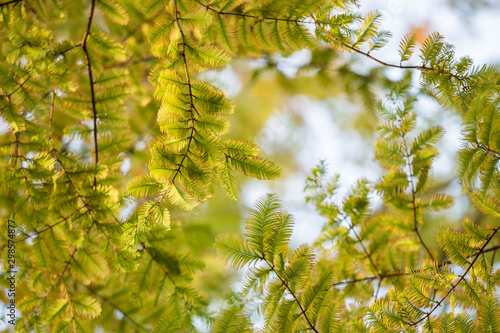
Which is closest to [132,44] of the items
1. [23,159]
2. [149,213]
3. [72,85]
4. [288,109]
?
[72,85]

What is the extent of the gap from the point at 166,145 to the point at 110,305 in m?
0.96

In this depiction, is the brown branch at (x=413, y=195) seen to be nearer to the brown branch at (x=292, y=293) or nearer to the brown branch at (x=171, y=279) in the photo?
the brown branch at (x=292, y=293)

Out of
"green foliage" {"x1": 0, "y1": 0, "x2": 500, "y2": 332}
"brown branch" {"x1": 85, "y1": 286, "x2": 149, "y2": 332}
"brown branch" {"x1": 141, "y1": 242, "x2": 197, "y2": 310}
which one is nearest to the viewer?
"green foliage" {"x1": 0, "y1": 0, "x2": 500, "y2": 332}

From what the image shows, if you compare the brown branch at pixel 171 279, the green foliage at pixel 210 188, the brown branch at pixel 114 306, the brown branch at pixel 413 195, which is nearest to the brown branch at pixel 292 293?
the green foliage at pixel 210 188

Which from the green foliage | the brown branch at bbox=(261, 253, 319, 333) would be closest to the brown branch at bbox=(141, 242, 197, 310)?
the green foliage

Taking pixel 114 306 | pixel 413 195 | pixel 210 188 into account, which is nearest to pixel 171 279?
pixel 114 306

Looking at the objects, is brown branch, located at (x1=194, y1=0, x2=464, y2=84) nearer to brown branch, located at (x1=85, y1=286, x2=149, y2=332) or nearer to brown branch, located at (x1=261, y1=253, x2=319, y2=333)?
brown branch, located at (x1=261, y1=253, x2=319, y2=333)

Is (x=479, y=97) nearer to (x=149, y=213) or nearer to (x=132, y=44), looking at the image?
(x=149, y=213)

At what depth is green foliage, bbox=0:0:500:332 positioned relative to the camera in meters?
0.97

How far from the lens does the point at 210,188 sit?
104 centimetres

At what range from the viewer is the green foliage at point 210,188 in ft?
3.20

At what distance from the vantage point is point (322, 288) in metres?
1.09

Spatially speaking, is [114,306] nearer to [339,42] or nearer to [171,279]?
[171,279]

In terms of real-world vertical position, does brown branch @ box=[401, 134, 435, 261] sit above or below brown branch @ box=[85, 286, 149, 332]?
above
